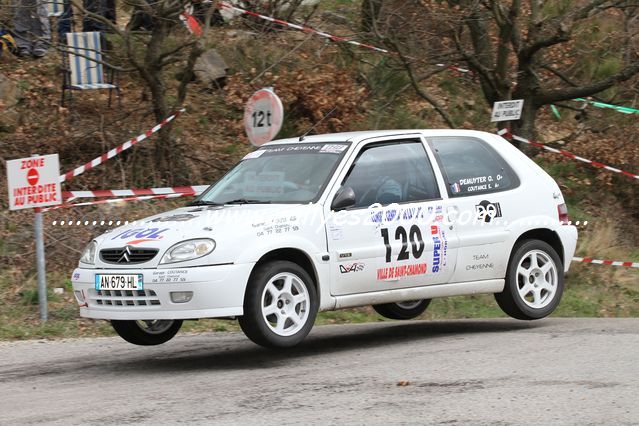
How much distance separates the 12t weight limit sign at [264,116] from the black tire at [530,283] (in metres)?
3.43

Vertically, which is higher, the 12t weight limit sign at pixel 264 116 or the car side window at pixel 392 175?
the 12t weight limit sign at pixel 264 116

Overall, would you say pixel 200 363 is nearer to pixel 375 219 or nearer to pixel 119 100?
pixel 375 219

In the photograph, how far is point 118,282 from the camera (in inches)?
322

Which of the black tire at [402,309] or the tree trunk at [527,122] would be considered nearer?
the black tire at [402,309]

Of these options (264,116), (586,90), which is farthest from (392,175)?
(586,90)

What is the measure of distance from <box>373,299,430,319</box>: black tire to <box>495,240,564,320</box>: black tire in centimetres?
133

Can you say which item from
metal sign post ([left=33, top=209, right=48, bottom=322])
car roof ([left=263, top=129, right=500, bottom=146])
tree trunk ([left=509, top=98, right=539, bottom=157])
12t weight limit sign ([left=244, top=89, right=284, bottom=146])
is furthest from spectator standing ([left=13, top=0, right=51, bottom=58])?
car roof ([left=263, top=129, right=500, bottom=146])

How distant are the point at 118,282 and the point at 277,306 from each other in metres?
1.24

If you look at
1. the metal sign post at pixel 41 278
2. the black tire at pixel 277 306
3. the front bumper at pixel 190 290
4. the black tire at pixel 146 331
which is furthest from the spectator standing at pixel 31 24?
the black tire at pixel 277 306

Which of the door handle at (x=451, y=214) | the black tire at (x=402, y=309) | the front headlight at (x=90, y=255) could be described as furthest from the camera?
the black tire at (x=402, y=309)

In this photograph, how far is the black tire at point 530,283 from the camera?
9953mm

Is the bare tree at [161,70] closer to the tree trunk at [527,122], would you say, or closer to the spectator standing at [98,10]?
the spectator standing at [98,10]

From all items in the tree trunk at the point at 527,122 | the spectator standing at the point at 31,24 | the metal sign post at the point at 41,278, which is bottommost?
the metal sign post at the point at 41,278

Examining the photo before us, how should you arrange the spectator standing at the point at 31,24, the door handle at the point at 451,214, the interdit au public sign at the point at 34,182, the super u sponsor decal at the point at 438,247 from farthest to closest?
the spectator standing at the point at 31,24, the interdit au public sign at the point at 34,182, the door handle at the point at 451,214, the super u sponsor decal at the point at 438,247
